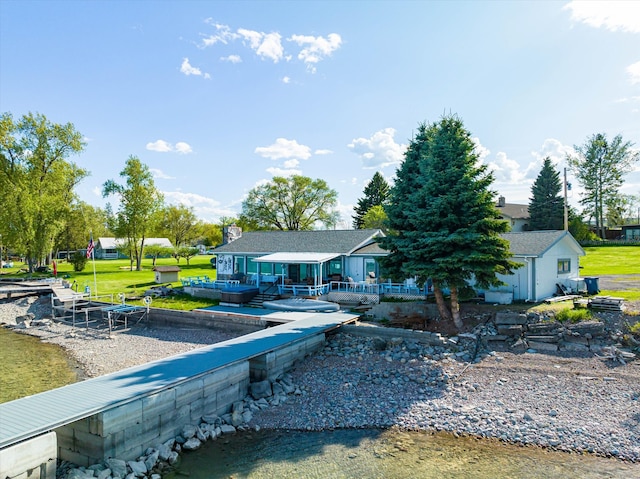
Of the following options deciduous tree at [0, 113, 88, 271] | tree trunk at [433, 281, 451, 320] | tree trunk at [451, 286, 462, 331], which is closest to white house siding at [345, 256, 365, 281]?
tree trunk at [433, 281, 451, 320]

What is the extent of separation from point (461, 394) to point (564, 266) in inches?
533

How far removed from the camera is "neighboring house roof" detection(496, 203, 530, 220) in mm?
51309

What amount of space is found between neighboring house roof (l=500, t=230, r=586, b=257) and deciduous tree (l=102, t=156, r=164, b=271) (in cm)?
3678

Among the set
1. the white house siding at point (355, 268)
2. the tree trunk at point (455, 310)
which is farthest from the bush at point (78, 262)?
the tree trunk at point (455, 310)

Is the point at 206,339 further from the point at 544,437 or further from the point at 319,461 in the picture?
the point at 544,437

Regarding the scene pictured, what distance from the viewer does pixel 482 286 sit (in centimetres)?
1617

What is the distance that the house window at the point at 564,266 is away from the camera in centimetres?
2105

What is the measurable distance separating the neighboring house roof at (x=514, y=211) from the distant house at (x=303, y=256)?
3143 centimetres

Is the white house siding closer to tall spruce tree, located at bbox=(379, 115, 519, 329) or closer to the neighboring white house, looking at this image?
tall spruce tree, located at bbox=(379, 115, 519, 329)

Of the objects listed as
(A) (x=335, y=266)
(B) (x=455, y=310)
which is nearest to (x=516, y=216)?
(A) (x=335, y=266)

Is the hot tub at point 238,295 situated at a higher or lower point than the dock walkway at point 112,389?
higher

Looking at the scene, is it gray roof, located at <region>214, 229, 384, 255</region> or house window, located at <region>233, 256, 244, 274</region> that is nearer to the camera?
gray roof, located at <region>214, 229, 384, 255</region>

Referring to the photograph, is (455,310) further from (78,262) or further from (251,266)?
(78,262)

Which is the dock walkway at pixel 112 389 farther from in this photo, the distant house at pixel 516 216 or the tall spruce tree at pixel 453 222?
the distant house at pixel 516 216
